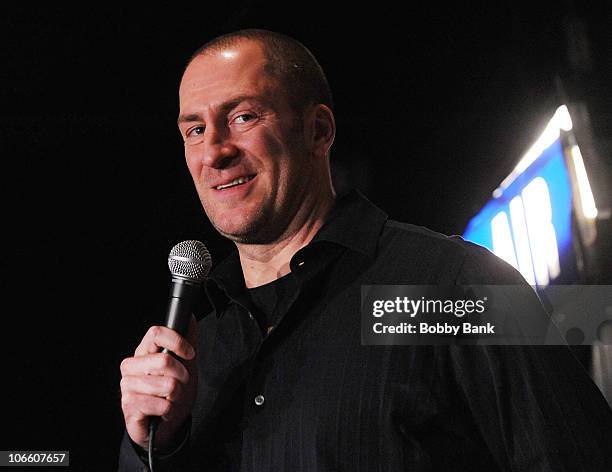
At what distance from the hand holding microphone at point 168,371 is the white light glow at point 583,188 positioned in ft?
3.17

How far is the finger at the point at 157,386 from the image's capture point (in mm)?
1017

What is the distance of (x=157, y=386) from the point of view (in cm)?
102

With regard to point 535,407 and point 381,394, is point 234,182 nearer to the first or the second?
point 381,394

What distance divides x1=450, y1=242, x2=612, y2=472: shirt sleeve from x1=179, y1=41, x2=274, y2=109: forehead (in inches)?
22.9

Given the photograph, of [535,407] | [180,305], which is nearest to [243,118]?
[180,305]

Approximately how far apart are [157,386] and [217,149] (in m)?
0.43

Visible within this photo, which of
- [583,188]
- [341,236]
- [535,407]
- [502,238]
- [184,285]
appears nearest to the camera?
[535,407]

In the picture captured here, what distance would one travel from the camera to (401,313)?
1.14 metres

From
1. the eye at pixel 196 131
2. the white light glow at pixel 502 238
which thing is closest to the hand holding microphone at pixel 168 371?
the eye at pixel 196 131

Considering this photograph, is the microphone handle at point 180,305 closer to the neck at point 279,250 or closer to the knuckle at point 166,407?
the knuckle at point 166,407

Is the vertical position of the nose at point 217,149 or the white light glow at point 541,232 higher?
the white light glow at point 541,232

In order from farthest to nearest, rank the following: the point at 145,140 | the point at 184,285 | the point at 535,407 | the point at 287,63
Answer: the point at 145,140 → the point at 287,63 → the point at 184,285 → the point at 535,407

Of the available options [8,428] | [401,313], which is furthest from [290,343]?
[8,428]

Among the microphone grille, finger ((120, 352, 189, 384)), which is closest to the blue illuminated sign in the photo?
the microphone grille
